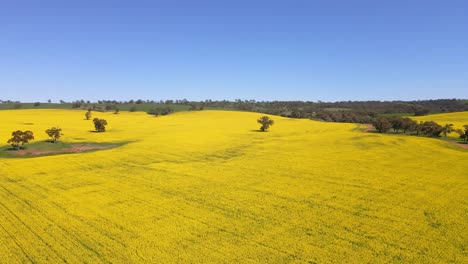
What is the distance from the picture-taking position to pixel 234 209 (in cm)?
2375

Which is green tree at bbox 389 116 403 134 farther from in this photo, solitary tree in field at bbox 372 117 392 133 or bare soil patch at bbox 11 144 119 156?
bare soil patch at bbox 11 144 119 156

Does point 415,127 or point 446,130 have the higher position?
point 415,127

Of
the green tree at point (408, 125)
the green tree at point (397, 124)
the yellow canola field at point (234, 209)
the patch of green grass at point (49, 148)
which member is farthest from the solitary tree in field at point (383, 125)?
the patch of green grass at point (49, 148)

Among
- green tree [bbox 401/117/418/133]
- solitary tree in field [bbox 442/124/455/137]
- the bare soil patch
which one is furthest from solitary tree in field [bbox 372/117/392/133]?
the bare soil patch

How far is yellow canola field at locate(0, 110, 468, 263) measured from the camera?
677 inches

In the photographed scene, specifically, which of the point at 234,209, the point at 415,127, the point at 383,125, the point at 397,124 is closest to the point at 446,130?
the point at 415,127

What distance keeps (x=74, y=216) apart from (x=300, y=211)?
14084 mm

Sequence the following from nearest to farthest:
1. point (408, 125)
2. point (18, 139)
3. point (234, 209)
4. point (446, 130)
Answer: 1. point (234, 209)
2. point (18, 139)
3. point (446, 130)
4. point (408, 125)

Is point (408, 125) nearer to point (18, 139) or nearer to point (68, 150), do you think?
point (68, 150)

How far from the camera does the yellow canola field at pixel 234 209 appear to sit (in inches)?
677

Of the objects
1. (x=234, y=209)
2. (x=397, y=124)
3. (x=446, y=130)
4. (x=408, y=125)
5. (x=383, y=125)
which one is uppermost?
(x=397, y=124)

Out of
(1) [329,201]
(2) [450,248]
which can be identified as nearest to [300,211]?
(1) [329,201]

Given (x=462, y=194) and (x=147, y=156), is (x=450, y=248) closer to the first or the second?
(x=462, y=194)

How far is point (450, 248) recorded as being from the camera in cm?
1762
